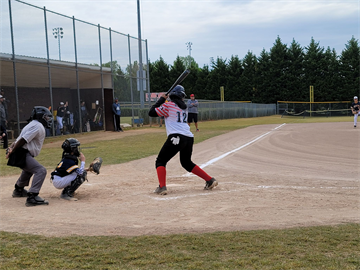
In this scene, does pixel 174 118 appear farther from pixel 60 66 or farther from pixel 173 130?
pixel 60 66

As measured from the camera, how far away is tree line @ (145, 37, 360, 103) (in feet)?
219

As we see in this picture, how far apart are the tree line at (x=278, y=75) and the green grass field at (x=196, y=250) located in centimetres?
6515

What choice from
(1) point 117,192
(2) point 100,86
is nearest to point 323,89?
(2) point 100,86

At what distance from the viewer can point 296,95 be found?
69625 mm

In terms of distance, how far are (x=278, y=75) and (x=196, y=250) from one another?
228 ft

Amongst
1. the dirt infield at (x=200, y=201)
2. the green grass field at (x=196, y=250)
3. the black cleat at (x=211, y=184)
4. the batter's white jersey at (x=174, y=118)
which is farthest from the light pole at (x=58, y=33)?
the green grass field at (x=196, y=250)

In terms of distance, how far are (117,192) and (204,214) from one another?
2.35 m

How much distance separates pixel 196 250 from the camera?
4246 millimetres

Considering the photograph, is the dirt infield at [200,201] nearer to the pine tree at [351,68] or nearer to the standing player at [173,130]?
the standing player at [173,130]

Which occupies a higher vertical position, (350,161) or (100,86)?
(100,86)

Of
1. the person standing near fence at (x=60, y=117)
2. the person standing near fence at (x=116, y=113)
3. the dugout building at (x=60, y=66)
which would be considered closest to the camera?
the dugout building at (x=60, y=66)

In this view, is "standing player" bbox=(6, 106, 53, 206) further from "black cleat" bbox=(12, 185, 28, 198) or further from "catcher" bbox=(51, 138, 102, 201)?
"black cleat" bbox=(12, 185, 28, 198)

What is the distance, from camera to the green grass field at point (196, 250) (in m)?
3.85

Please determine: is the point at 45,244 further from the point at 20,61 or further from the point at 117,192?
the point at 20,61
